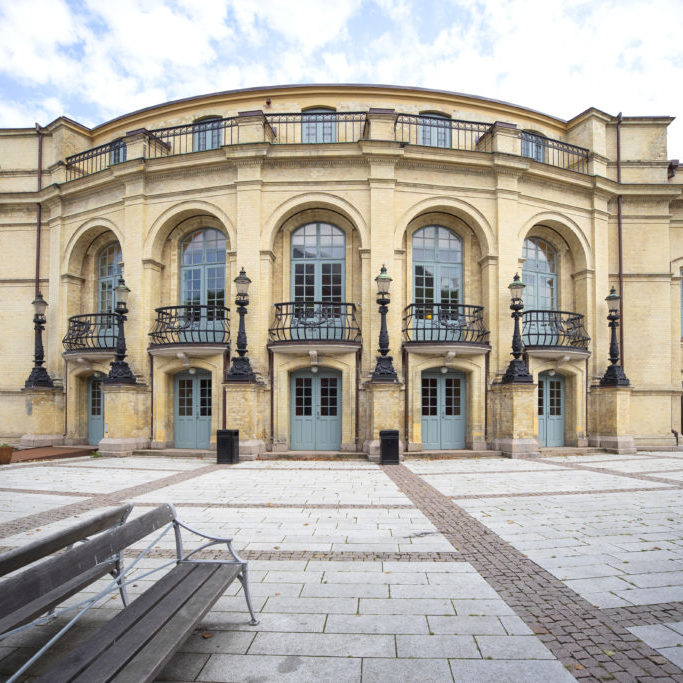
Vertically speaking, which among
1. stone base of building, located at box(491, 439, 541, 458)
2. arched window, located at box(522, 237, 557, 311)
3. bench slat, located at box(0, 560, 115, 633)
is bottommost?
stone base of building, located at box(491, 439, 541, 458)

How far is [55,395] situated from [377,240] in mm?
12809

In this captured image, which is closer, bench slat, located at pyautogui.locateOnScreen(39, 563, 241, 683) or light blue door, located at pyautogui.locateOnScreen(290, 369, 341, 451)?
bench slat, located at pyautogui.locateOnScreen(39, 563, 241, 683)

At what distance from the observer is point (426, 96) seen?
18.9 metres

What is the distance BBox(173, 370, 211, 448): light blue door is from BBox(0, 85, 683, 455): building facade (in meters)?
0.07

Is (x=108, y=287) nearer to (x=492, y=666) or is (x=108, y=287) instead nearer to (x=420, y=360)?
(x=420, y=360)

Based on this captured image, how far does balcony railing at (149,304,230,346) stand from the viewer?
15625 mm

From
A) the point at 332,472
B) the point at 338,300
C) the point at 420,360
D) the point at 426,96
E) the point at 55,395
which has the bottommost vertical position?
the point at 332,472

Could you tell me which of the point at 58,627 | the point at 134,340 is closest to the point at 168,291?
the point at 134,340

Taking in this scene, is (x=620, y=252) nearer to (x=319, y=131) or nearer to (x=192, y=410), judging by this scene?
(x=319, y=131)

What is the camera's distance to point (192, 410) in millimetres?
16125

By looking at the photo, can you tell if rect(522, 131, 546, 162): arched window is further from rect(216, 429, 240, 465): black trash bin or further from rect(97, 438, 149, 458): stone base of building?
rect(97, 438, 149, 458): stone base of building

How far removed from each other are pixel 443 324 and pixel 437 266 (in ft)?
7.79

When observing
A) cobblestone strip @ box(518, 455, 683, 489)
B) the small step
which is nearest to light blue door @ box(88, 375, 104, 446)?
the small step

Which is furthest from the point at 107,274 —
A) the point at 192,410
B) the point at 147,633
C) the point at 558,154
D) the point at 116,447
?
the point at 147,633
